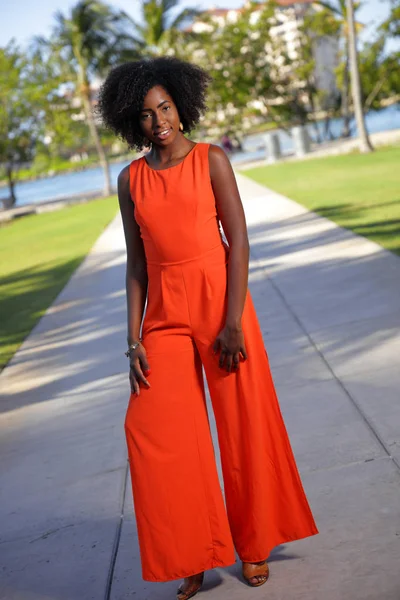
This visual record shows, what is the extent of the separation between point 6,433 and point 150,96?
135 inches

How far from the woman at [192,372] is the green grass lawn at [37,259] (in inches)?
225

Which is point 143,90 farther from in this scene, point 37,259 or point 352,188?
point 352,188

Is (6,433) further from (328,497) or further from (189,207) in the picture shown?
(189,207)

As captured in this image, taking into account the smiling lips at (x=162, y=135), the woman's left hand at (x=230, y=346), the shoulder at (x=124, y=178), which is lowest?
the woman's left hand at (x=230, y=346)

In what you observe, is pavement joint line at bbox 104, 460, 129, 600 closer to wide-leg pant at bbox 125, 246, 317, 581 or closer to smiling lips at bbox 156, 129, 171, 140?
wide-leg pant at bbox 125, 246, 317, 581

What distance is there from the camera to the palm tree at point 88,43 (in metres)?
38.4

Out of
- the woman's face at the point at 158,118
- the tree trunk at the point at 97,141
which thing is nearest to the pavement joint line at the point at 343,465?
the woman's face at the point at 158,118

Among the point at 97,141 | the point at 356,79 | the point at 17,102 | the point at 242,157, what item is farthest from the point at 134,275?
the point at 242,157

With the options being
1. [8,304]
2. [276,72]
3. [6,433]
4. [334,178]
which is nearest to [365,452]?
[6,433]

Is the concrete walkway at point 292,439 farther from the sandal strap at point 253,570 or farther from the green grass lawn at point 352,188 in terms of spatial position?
the green grass lawn at point 352,188

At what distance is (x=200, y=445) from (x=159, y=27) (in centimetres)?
4080

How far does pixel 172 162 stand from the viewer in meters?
3.33

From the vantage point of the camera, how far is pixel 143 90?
3.34 meters

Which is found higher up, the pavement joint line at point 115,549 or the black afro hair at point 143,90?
the black afro hair at point 143,90
